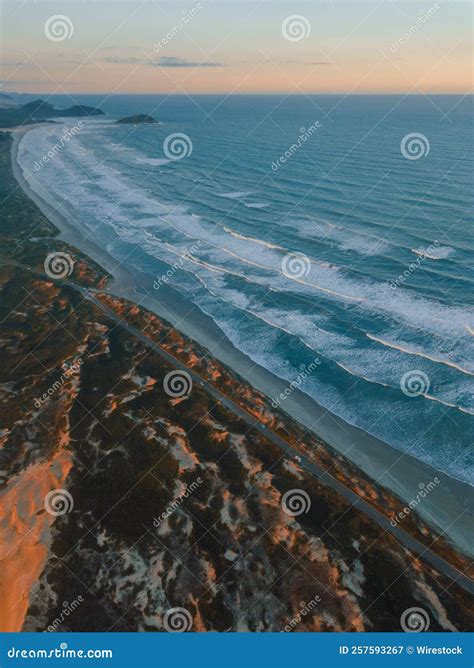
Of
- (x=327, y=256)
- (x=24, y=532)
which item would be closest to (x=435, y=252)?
(x=327, y=256)

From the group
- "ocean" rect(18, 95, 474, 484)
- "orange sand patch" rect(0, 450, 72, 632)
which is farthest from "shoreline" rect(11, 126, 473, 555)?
"orange sand patch" rect(0, 450, 72, 632)

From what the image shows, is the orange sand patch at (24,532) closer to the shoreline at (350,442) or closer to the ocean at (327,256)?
the shoreline at (350,442)

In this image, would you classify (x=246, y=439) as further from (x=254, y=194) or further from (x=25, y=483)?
(x=254, y=194)

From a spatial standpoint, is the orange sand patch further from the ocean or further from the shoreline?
the ocean

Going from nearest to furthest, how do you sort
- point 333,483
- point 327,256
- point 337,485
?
point 337,485
point 333,483
point 327,256

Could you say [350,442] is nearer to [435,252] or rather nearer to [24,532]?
[24,532]

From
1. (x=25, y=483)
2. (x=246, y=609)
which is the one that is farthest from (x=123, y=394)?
(x=246, y=609)
